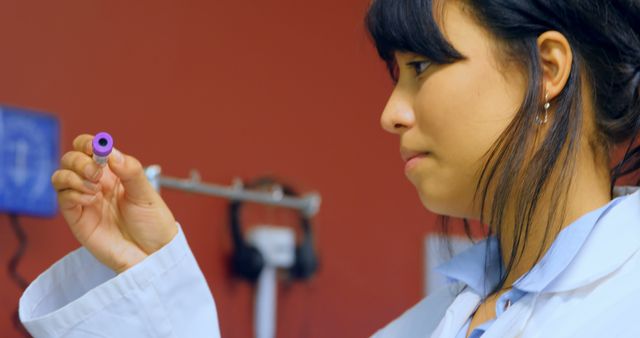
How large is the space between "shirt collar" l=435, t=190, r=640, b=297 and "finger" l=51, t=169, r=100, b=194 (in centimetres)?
43

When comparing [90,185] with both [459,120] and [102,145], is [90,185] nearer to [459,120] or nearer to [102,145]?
[102,145]

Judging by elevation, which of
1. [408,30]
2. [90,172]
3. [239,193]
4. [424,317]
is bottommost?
[424,317]

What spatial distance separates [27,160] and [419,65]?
0.65m

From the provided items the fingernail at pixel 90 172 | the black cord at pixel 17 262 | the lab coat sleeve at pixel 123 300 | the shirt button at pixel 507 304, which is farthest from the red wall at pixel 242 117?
the shirt button at pixel 507 304

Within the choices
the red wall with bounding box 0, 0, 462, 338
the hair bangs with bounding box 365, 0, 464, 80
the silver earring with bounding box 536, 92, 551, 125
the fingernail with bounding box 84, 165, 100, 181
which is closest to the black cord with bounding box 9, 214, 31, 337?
the red wall with bounding box 0, 0, 462, 338

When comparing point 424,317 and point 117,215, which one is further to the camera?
point 424,317

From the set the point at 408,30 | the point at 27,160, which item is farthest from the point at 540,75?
the point at 27,160

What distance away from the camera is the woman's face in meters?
1.03

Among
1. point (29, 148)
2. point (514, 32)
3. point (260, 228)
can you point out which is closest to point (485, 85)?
point (514, 32)

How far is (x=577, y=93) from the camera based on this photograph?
1042 millimetres

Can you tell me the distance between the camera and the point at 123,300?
1058 mm

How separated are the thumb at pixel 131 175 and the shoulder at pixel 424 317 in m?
0.33

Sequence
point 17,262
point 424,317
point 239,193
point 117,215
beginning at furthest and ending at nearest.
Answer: point 239,193
point 17,262
point 424,317
point 117,215

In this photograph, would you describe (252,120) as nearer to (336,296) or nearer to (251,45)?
(251,45)
